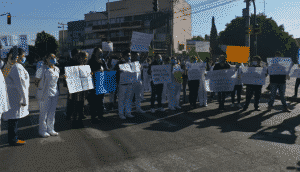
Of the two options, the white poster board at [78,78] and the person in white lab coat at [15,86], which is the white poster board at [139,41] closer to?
the white poster board at [78,78]

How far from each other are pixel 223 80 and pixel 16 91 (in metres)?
6.71

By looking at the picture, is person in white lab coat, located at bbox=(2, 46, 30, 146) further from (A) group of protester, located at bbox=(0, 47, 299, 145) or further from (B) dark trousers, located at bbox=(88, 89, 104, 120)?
(B) dark trousers, located at bbox=(88, 89, 104, 120)

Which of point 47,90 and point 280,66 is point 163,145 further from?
point 280,66

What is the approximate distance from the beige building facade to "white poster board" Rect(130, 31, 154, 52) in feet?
164

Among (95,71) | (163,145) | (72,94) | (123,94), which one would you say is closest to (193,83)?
(123,94)

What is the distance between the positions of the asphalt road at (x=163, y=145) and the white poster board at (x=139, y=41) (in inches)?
113

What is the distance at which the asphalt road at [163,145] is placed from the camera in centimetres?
406

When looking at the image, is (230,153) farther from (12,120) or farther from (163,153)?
(12,120)

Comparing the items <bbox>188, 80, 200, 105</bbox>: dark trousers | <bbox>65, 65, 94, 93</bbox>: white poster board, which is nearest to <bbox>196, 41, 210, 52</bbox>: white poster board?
<bbox>188, 80, 200, 105</bbox>: dark trousers

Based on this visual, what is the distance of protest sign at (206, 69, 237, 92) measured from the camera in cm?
872

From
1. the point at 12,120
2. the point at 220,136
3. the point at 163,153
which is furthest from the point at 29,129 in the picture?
the point at 220,136

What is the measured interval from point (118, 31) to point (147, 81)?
57076 mm

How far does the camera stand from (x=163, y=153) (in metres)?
4.62

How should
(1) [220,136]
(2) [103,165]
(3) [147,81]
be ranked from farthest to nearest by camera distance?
(3) [147,81] → (1) [220,136] → (2) [103,165]
